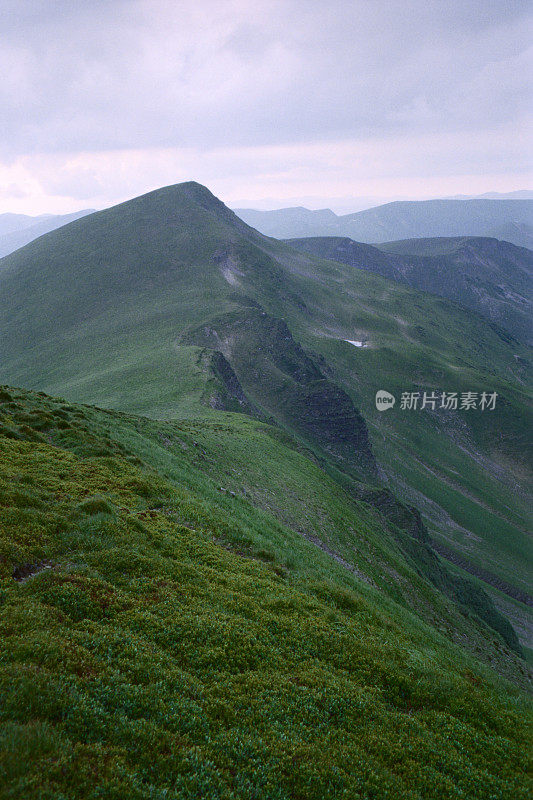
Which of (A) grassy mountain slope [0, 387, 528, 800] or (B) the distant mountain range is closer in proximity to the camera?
(A) grassy mountain slope [0, 387, 528, 800]

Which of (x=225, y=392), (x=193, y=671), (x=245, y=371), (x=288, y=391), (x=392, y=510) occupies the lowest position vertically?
(x=392, y=510)

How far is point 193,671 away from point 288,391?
115861mm

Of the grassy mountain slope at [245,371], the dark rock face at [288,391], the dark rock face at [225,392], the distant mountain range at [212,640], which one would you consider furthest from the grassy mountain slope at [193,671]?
the dark rock face at [288,391]

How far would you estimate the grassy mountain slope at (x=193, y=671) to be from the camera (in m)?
8.34

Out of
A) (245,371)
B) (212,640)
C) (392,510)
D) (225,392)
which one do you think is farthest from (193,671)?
(245,371)

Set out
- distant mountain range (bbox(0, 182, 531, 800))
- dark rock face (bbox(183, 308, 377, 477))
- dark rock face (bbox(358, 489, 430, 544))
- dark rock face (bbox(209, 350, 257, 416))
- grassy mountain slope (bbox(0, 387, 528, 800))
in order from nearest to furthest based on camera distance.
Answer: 1. grassy mountain slope (bbox(0, 387, 528, 800))
2. distant mountain range (bbox(0, 182, 531, 800))
3. dark rock face (bbox(209, 350, 257, 416))
4. dark rock face (bbox(358, 489, 430, 544))
5. dark rock face (bbox(183, 308, 377, 477))

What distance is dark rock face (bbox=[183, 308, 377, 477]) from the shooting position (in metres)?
121

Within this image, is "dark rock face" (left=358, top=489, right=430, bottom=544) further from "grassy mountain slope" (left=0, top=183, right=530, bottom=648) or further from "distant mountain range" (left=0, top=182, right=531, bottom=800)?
"distant mountain range" (left=0, top=182, right=531, bottom=800)

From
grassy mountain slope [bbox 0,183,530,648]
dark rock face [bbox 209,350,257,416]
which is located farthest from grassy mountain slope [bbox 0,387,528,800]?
dark rock face [bbox 209,350,257,416]

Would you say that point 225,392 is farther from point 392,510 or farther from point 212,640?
point 212,640

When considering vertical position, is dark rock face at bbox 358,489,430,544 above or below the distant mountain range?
below

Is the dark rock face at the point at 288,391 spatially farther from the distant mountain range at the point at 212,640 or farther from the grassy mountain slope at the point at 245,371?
the distant mountain range at the point at 212,640

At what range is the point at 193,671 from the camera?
37.2 feet

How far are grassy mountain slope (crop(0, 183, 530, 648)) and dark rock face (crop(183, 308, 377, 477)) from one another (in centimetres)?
45
